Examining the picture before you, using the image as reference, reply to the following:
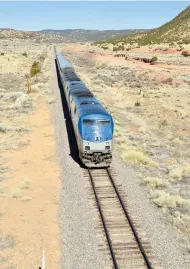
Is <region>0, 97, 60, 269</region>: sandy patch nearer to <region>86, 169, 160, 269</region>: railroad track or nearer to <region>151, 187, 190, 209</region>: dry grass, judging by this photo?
<region>86, 169, 160, 269</region>: railroad track

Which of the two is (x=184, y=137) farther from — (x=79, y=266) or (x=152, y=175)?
(x=79, y=266)

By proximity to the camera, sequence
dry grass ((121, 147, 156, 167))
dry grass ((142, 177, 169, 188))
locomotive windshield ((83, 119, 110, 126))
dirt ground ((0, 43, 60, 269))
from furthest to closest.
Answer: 1. dry grass ((121, 147, 156, 167))
2. locomotive windshield ((83, 119, 110, 126))
3. dry grass ((142, 177, 169, 188))
4. dirt ground ((0, 43, 60, 269))

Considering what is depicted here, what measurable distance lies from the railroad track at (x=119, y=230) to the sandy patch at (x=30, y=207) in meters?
2.22

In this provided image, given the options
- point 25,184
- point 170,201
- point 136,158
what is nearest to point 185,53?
point 136,158

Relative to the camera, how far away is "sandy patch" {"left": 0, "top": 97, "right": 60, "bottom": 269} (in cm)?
1347

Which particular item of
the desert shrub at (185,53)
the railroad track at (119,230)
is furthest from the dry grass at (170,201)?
the desert shrub at (185,53)

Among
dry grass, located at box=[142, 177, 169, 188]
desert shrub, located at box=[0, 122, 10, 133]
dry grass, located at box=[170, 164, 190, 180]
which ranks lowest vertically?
dry grass, located at box=[170, 164, 190, 180]

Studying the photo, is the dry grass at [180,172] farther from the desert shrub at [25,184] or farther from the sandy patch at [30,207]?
the desert shrub at [25,184]

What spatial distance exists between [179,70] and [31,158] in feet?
180

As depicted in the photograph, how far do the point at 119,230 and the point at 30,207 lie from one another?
4.86 m

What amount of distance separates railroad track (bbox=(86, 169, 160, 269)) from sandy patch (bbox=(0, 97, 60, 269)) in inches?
87.3

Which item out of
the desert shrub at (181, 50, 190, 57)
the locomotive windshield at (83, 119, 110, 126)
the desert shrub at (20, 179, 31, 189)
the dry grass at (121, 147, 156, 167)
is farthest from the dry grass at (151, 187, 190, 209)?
the desert shrub at (181, 50, 190, 57)

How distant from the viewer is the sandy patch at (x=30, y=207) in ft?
44.2

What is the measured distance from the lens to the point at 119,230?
48.9ft
